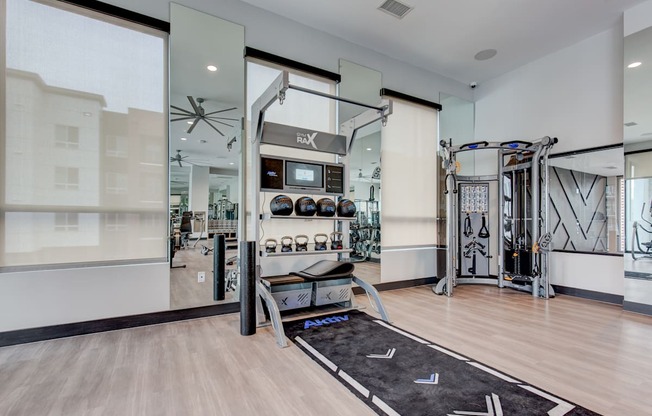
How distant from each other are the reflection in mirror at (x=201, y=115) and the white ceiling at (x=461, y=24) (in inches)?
31.2

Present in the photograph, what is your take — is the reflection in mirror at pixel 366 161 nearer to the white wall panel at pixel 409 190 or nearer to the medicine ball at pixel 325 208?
the white wall panel at pixel 409 190

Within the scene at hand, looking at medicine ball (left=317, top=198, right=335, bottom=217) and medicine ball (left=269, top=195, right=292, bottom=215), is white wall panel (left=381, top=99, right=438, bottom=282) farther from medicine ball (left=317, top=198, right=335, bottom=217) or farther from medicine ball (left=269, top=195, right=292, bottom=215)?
medicine ball (left=269, top=195, right=292, bottom=215)

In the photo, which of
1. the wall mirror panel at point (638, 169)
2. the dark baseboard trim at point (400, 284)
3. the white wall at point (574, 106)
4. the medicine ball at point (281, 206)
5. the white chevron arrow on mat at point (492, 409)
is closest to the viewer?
the white chevron arrow on mat at point (492, 409)

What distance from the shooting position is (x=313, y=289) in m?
3.80

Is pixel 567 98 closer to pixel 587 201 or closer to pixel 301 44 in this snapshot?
pixel 587 201

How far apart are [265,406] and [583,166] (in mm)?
5414

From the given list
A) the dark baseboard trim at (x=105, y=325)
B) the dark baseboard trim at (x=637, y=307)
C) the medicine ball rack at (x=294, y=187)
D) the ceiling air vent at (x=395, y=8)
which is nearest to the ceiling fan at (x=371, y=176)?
the medicine ball rack at (x=294, y=187)

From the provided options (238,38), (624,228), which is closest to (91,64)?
(238,38)

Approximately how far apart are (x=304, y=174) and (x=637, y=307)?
4434 mm

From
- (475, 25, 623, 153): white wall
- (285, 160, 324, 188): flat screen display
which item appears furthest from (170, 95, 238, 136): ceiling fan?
(475, 25, 623, 153): white wall

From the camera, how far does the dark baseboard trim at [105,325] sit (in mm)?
2789

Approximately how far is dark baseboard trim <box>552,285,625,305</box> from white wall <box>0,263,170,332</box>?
18.5 ft

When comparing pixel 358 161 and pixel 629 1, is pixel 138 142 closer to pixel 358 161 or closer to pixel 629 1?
pixel 358 161

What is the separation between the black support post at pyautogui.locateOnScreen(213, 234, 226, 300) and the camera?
3758 millimetres
